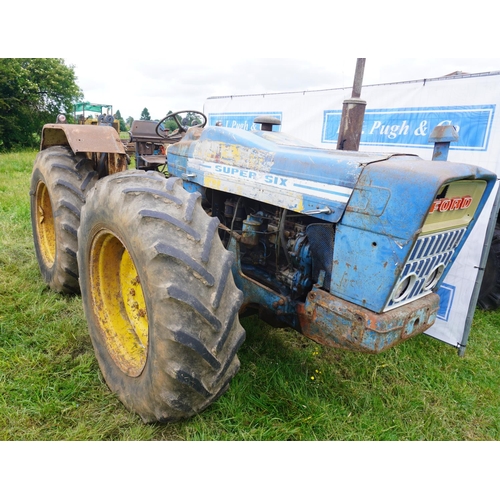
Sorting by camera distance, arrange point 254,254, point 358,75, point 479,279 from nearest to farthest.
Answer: point 254,254, point 358,75, point 479,279

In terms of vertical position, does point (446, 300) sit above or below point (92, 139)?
below

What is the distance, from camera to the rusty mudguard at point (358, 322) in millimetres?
1908

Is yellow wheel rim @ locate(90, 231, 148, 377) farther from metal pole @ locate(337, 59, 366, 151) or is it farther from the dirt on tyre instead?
metal pole @ locate(337, 59, 366, 151)

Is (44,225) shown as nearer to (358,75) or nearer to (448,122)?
(358,75)

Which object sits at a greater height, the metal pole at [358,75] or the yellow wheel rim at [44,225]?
the metal pole at [358,75]

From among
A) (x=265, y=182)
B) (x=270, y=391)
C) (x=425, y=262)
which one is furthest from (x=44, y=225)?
(x=425, y=262)

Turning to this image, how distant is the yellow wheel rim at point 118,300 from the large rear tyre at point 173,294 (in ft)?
0.46

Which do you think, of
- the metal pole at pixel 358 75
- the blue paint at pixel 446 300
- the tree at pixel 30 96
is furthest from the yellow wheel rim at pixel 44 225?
the tree at pixel 30 96

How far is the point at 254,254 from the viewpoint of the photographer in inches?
104

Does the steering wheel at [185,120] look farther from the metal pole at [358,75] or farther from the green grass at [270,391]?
the green grass at [270,391]

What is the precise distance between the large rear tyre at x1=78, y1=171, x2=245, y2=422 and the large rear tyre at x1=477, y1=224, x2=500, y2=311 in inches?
124

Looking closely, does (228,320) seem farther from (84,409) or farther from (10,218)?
(10,218)

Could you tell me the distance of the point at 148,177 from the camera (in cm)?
220

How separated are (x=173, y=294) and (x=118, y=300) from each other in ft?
3.17
